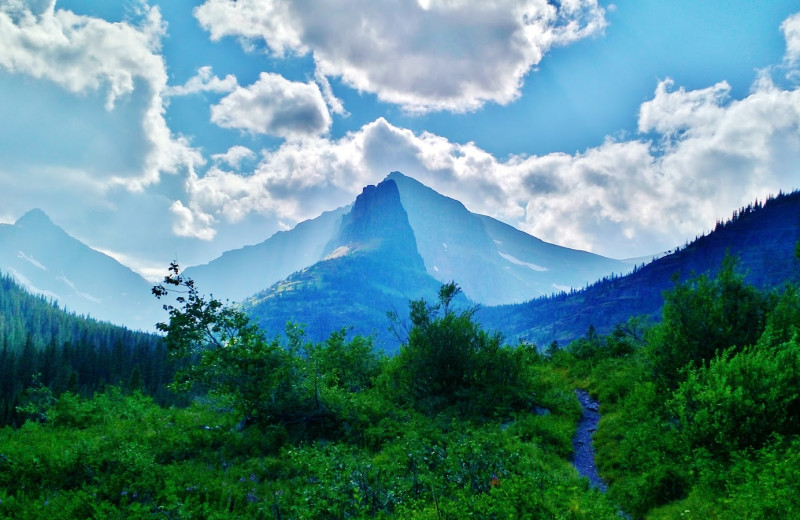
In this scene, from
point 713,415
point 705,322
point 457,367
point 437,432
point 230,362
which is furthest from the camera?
point 457,367

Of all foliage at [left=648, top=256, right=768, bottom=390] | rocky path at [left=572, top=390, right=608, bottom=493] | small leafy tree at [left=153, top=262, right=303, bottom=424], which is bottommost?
rocky path at [left=572, top=390, right=608, bottom=493]

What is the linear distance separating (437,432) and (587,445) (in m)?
6.34

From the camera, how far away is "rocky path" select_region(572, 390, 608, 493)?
536 inches

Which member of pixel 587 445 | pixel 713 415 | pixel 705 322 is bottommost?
pixel 587 445

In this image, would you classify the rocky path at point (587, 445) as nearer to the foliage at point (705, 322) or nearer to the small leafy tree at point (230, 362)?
the foliage at point (705, 322)

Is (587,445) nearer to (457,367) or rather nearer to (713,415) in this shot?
(713,415)

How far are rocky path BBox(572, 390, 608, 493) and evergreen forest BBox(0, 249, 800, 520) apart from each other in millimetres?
428

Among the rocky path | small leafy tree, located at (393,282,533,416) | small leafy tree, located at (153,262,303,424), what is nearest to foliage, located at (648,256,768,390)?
the rocky path

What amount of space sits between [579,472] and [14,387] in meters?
133

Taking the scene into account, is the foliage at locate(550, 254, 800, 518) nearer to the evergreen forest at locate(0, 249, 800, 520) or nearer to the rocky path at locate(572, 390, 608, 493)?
the evergreen forest at locate(0, 249, 800, 520)

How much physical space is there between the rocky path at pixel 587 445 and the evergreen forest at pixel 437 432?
0.43 m

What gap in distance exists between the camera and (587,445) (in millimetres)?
16531

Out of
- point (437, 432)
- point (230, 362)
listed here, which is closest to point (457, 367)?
point (437, 432)

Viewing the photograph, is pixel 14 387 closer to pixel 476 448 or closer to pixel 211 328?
pixel 211 328
